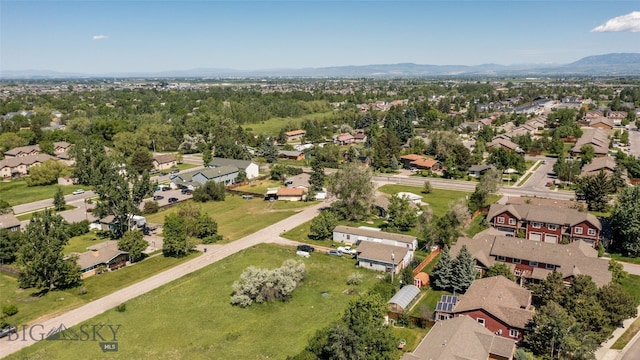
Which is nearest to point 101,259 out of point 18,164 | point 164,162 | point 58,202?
point 58,202

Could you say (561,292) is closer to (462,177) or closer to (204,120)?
(462,177)

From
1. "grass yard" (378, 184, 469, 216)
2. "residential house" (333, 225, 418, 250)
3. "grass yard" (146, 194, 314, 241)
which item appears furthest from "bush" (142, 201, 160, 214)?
"grass yard" (378, 184, 469, 216)

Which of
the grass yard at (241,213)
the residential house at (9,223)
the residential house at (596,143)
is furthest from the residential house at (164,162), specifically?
the residential house at (596,143)

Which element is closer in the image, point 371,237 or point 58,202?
point 371,237

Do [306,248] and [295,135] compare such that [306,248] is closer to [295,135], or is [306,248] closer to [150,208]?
[150,208]

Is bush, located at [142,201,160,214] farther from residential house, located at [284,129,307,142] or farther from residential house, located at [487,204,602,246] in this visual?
residential house, located at [284,129,307,142]

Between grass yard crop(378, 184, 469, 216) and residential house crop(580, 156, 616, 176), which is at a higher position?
residential house crop(580, 156, 616, 176)

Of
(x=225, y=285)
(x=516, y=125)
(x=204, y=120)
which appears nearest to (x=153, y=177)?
(x=204, y=120)
